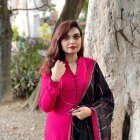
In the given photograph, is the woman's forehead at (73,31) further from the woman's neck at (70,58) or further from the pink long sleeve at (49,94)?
the pink long sleeve at (49,94)

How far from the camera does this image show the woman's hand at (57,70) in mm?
2613

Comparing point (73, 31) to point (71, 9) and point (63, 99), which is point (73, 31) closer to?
point (63, 99)

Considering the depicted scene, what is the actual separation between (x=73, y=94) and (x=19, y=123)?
4717 mm

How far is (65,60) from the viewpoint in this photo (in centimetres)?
284

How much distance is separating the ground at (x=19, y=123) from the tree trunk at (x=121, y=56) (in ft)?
9.09

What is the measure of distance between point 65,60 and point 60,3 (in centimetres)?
2059

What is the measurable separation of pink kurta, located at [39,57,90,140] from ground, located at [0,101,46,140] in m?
3.55

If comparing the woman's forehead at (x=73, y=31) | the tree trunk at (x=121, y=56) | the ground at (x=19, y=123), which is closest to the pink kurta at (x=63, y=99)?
the woman's forehead at (x=73, y=31)

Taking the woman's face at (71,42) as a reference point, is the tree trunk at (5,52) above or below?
below

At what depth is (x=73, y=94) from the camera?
108 inches

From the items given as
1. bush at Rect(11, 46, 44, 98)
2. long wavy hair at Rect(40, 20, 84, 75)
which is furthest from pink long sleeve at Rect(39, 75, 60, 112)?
bush at Rect(11, 46, 44, 98)

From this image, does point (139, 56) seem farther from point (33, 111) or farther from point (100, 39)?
point (33, 111)

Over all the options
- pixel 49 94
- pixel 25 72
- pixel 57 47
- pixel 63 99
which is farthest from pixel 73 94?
pixel 25 72

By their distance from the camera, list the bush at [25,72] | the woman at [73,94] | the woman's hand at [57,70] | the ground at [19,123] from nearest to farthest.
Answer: the woman's hand at [57,70]
the woman at [73,94]
the ground at [19,123]
the bush at [25,72]
